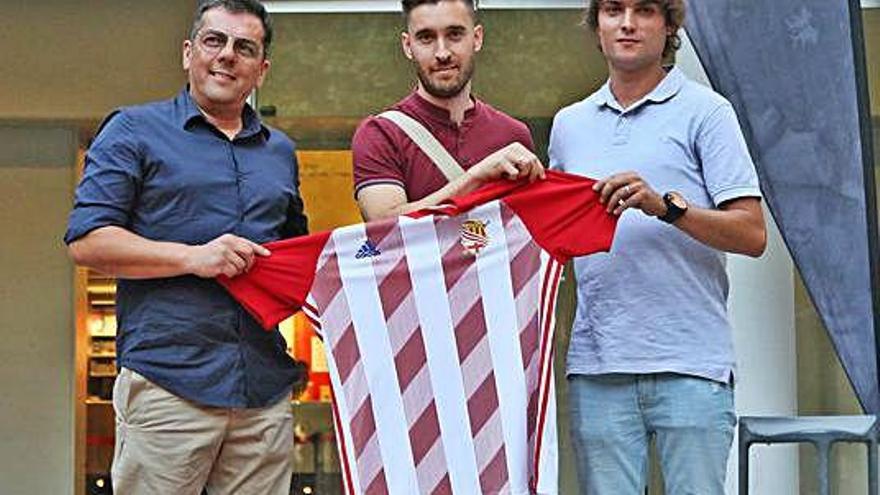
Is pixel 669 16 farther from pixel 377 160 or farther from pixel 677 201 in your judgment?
pixel 377 160

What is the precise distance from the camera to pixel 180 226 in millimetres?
3984

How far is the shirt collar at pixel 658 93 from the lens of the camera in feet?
13.5

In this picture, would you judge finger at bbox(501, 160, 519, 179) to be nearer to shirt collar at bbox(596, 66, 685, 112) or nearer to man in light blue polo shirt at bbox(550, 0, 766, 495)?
man in light blue polo shirt at bbox(550, 0, 766, 495)

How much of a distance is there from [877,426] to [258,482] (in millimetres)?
1933

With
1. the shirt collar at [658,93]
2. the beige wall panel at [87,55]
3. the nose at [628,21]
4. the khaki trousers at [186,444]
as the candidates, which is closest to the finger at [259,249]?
the khaki trousers at [186,444]

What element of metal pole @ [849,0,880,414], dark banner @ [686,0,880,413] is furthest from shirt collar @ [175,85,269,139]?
metal pole @ [849,0,880,414]

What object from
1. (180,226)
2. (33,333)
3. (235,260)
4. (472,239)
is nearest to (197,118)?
(180,226)

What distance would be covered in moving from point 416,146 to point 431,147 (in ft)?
0.12

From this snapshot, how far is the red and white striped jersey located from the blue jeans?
120 millimetres

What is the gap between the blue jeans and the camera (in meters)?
4.02

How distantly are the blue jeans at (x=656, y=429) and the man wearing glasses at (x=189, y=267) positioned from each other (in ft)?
2.55

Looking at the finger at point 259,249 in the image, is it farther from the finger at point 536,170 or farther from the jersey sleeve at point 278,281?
the finger at point 536,170

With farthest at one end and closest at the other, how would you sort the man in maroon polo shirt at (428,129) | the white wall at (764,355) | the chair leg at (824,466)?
the white wall at (764,355) < the chair leg at (824,466) < the man in maroon polo shirt at (428,129)

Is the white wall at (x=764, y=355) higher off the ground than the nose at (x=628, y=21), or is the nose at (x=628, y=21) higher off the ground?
the nose at (x=628, y=21)
